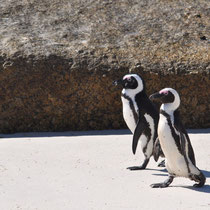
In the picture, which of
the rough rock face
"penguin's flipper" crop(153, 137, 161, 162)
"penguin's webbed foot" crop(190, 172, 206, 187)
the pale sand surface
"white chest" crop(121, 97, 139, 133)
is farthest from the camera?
the rough rock face

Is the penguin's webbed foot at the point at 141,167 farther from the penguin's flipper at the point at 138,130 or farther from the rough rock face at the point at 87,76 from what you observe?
the rough rock face at the point at 87,76

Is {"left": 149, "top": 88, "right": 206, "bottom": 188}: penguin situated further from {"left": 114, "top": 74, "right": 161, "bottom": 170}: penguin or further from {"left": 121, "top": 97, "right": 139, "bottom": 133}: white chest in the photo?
{"left": 121, "top": 97, "right": 139, "bottom": 133}: white chest

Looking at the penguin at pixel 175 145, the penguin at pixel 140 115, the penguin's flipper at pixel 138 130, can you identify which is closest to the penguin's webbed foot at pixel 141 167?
the penguin at pixel 140 115

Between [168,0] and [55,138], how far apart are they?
307cm

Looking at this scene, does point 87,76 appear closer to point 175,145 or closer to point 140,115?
point 140,115

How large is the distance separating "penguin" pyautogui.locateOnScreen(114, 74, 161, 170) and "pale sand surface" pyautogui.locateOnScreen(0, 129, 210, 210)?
216 millimetres

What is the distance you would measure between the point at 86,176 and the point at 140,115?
2.51ft

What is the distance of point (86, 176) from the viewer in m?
5.03

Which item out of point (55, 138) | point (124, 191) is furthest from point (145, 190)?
point (55, 138)

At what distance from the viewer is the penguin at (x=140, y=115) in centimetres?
536

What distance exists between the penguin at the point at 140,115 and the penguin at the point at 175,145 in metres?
0.55

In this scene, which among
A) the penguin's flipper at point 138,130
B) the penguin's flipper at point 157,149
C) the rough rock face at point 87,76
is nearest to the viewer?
the penguin's flipper at point 157,149

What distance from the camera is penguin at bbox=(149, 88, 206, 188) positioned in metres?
4.66

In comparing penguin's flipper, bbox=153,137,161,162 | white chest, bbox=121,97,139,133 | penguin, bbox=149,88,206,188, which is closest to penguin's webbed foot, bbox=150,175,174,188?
penguin, bbox=149,88,206,188
